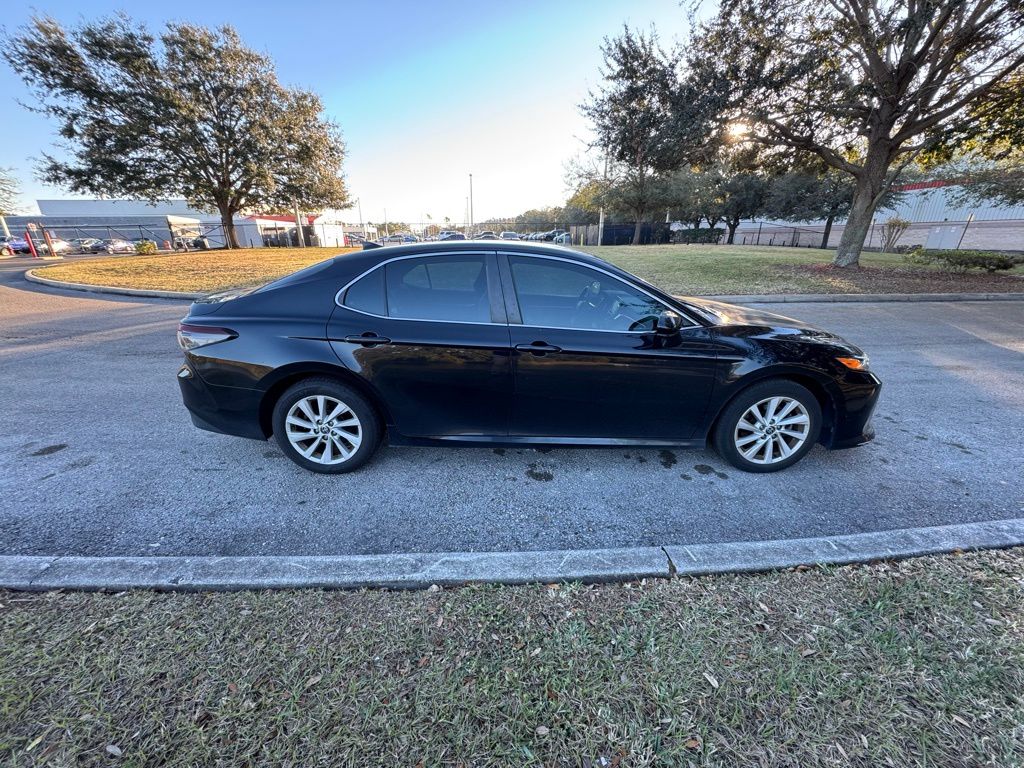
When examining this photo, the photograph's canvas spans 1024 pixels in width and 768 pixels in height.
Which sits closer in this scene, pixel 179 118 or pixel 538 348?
pixel 538 348

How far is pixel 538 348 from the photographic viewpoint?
2764mm

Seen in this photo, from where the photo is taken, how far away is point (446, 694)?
153cm

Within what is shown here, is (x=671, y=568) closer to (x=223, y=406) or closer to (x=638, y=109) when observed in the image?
(x=223, y=406)

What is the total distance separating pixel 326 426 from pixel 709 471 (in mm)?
2800

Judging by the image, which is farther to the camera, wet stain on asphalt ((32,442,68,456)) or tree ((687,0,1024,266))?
tree ((687,0,1024,266))

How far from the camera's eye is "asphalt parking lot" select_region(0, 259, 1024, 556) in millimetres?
2408

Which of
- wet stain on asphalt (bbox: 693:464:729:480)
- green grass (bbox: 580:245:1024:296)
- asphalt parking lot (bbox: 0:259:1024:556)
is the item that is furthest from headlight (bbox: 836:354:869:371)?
green grass (bbox: 580:245:1024:296)

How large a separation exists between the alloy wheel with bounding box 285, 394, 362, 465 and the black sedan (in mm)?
10

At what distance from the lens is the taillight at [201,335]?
2863 millimetres

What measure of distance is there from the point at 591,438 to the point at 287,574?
199cm

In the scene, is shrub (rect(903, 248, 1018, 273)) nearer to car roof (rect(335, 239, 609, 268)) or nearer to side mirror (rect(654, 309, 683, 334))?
side mirror (rect(654, 309, 683, 334))

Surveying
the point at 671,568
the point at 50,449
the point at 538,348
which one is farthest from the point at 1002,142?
the point at 50,449

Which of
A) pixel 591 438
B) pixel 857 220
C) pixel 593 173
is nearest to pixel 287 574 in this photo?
pixel 591 438

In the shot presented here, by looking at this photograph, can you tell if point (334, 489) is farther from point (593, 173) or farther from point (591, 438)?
point (593, 173)
